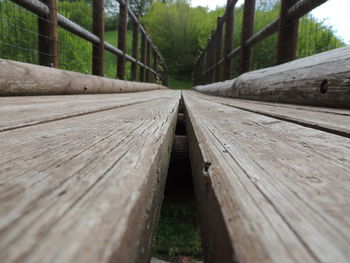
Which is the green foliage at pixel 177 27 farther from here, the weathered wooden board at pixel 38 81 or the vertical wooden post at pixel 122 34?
the weathered wooden board at pixel 38 81

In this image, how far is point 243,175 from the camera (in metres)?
0.32

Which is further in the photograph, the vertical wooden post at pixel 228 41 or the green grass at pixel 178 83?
the green grass at pixel 178 83

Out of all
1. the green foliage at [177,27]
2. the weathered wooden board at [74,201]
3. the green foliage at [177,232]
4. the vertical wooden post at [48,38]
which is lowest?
the green foliage at [177,232]

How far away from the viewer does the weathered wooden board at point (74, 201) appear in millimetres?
175

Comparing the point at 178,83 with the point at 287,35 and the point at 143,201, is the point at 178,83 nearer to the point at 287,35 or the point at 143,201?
the point at 287,35

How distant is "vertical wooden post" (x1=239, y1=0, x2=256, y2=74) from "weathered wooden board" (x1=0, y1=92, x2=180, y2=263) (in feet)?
14.0

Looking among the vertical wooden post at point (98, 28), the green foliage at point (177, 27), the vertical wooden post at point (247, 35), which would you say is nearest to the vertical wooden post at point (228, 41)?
the vertical wooden post at point (247, 35)

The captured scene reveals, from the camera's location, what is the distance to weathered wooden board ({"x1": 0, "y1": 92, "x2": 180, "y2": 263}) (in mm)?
175

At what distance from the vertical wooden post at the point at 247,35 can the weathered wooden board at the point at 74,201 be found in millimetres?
4256

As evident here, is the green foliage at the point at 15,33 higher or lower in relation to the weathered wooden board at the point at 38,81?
higher

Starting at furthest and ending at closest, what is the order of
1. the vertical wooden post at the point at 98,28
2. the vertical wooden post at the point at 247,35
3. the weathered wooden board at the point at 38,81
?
the vertical wooden post at the point at 247,35, the vertical wooden post at the point at 98,28, the weathered wooden board at the point at 38,81

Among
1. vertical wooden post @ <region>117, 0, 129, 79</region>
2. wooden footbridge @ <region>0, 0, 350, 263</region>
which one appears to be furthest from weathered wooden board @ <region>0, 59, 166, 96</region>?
vertical wooden post @ <region>117, 0, 129, 79</region>

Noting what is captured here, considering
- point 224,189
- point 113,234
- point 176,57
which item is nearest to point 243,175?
point 224,189

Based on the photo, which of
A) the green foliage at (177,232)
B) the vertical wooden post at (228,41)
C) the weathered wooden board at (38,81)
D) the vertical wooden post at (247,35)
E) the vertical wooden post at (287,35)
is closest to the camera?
the green foliage at (177,232)
